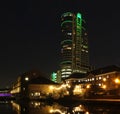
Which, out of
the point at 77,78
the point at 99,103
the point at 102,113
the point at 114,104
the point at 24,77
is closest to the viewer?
the point at 102,113

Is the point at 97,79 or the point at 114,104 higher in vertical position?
the point at 97,79

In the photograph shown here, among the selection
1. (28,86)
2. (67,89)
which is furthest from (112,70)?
(28,86)

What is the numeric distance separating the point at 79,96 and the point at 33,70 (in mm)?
53969

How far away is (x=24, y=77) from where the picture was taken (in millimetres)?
122188

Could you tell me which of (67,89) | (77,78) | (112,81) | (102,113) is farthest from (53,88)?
(102,113)

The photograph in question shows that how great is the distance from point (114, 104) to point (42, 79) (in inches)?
2481

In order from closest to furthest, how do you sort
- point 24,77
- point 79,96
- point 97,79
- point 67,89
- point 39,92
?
1. point 79,96
2. point 67,89
3. point 39,92
4. point 97,79
5. point 24,77

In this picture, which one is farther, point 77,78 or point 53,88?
point 77,78

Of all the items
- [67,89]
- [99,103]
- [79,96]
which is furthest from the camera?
[67,89]

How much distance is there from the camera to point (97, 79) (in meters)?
111

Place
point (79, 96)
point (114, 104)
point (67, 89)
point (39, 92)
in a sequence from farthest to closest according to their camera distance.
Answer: point (39, 92) < point (67, 89) < point (79, 96) < point (114, 104)

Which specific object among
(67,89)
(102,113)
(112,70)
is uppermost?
(112,70)

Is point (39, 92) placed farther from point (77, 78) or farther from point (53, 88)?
point (77, 78)

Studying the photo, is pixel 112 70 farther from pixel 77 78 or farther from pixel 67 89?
pixel 77 78
